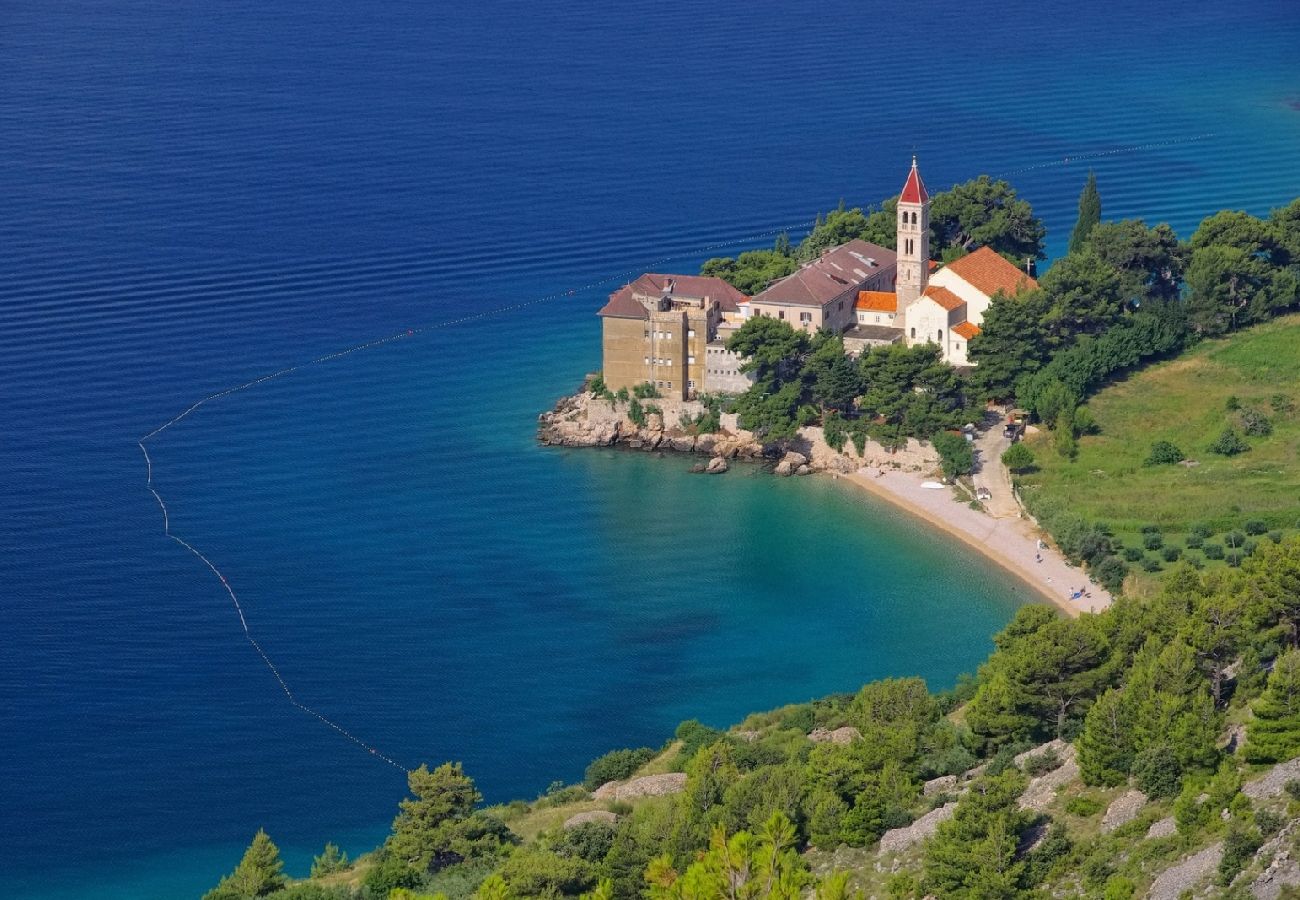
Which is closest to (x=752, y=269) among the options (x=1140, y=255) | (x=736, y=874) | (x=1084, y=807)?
(x=1140, y=255)

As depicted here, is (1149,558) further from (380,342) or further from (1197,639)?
(380,342)

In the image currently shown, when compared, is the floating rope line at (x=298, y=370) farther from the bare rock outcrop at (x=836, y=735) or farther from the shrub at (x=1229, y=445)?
the shrub at (x=1229, y=445)

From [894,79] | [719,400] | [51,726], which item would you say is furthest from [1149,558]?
[894,79]

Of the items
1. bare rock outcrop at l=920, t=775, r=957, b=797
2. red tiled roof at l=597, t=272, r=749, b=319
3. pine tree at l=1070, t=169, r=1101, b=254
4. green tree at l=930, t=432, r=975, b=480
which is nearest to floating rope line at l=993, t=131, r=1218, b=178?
pine tree at l=1070, t=169, r=1101, b=254

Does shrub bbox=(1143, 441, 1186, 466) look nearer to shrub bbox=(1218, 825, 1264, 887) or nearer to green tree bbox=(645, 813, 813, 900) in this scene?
green tree bbox=(645, 813, 813, 900)

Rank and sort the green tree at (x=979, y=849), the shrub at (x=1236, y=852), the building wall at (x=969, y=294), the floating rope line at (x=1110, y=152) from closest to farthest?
the shrub at (x=1236, y=852)
the green tree at (x=979, y=849)
the building wall at (x=969, y=294)
the floating rope line at (x=1110, y=152)

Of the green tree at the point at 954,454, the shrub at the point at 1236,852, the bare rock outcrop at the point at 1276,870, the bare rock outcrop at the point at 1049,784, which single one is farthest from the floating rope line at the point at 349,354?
Result: the bare rock outcrop at the point at 1276,870
